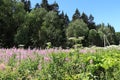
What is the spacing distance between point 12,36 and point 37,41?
7.99 metres

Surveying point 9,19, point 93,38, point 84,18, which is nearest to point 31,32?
point 9,19

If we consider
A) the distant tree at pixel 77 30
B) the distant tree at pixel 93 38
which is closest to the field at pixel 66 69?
the distant tree at pixel 77 30

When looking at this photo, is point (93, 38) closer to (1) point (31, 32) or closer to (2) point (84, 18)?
(2) point (84, 18)

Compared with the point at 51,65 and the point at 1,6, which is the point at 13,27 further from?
the point at 51,65

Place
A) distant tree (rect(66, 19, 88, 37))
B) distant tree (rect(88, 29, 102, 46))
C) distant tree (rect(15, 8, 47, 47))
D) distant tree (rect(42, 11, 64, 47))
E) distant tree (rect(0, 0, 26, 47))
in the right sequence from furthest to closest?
distant tree (rect(88, 29, 102, 46)) < distant tree (rect(66, 19, 88, 37)) < distant tree (rect(42, 11, 64, 47)) < distant tree (rect(15, 8, 47, 47)) < distant tree (rect(0, 0, 26, 47))

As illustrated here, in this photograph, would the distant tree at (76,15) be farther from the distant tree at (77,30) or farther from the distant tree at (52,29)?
the distant tree at (52,29)

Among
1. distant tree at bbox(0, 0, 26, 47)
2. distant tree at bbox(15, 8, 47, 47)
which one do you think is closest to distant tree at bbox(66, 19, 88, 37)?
distant tree at bbox(15, 8, 47, 47)

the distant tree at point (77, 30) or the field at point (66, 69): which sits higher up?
the distant tree at point (77, 30)

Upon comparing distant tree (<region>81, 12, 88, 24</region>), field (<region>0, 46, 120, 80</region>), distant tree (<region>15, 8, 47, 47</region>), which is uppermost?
distant tree (<region>81, 12, 88, 24</region>)

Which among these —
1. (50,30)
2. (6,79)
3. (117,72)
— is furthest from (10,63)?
(50,30)

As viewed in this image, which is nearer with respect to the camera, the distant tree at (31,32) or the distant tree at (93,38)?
the distant tree at (31,32)

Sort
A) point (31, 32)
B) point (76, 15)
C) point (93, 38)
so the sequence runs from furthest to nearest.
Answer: point (76, 15), point (93, 38), point (31, 32)

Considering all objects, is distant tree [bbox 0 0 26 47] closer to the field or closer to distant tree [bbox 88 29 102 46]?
distant tree [bbox 88 29 102 46]

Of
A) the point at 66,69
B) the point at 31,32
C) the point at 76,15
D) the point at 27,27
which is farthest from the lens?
the point at 76,15
